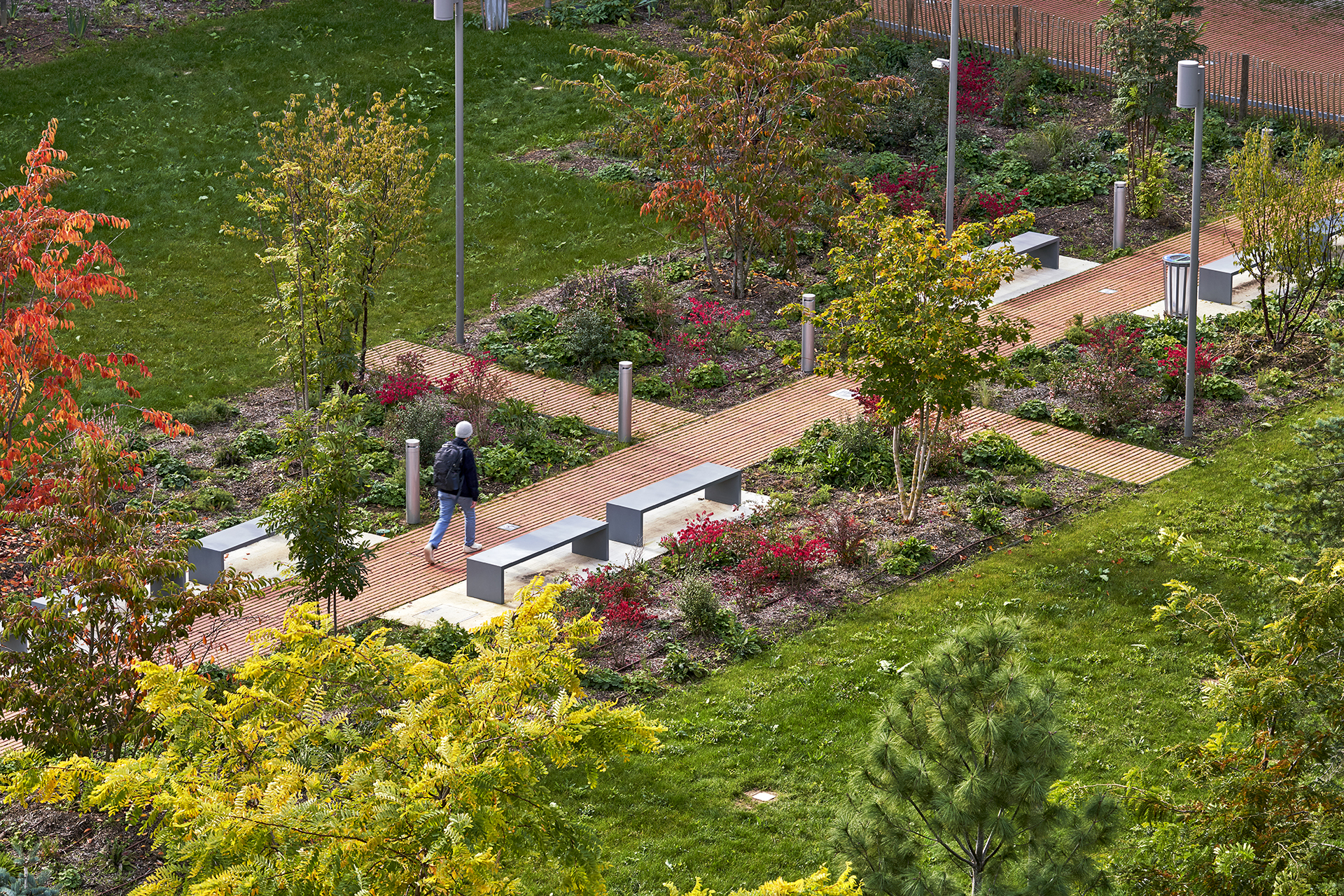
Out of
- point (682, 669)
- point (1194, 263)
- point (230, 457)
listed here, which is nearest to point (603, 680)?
point (682, 669)

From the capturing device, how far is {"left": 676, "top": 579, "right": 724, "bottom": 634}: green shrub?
15.1m

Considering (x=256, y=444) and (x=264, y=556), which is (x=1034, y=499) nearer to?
(x=264, y=556)

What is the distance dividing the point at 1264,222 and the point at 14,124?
20718 millimetres

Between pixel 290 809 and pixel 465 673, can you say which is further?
pixel 465 673

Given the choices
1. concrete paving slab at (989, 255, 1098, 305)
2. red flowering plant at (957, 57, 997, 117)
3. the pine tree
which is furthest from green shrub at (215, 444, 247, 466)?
red flowering plant at (957, 57, 997, 117)

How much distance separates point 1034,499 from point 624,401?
196 inches

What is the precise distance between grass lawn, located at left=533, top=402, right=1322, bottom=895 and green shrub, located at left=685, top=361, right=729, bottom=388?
5563mm

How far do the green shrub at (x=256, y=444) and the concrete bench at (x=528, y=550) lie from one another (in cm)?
414

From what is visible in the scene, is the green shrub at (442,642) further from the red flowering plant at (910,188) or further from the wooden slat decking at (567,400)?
the red flowering plant at (910,188)

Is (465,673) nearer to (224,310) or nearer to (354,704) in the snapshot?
(354,704)

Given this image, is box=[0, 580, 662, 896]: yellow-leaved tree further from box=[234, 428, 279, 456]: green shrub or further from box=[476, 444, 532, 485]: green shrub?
box=[234, 428, 279, 456]: green shrub

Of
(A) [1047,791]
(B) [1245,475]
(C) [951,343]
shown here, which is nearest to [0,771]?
(A) [1047,791]

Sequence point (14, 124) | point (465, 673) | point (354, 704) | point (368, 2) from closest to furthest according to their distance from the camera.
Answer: point (465, 673) → point (354, 704) → point (14, 124) → point (368, 2)

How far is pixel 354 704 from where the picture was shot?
8625mm
